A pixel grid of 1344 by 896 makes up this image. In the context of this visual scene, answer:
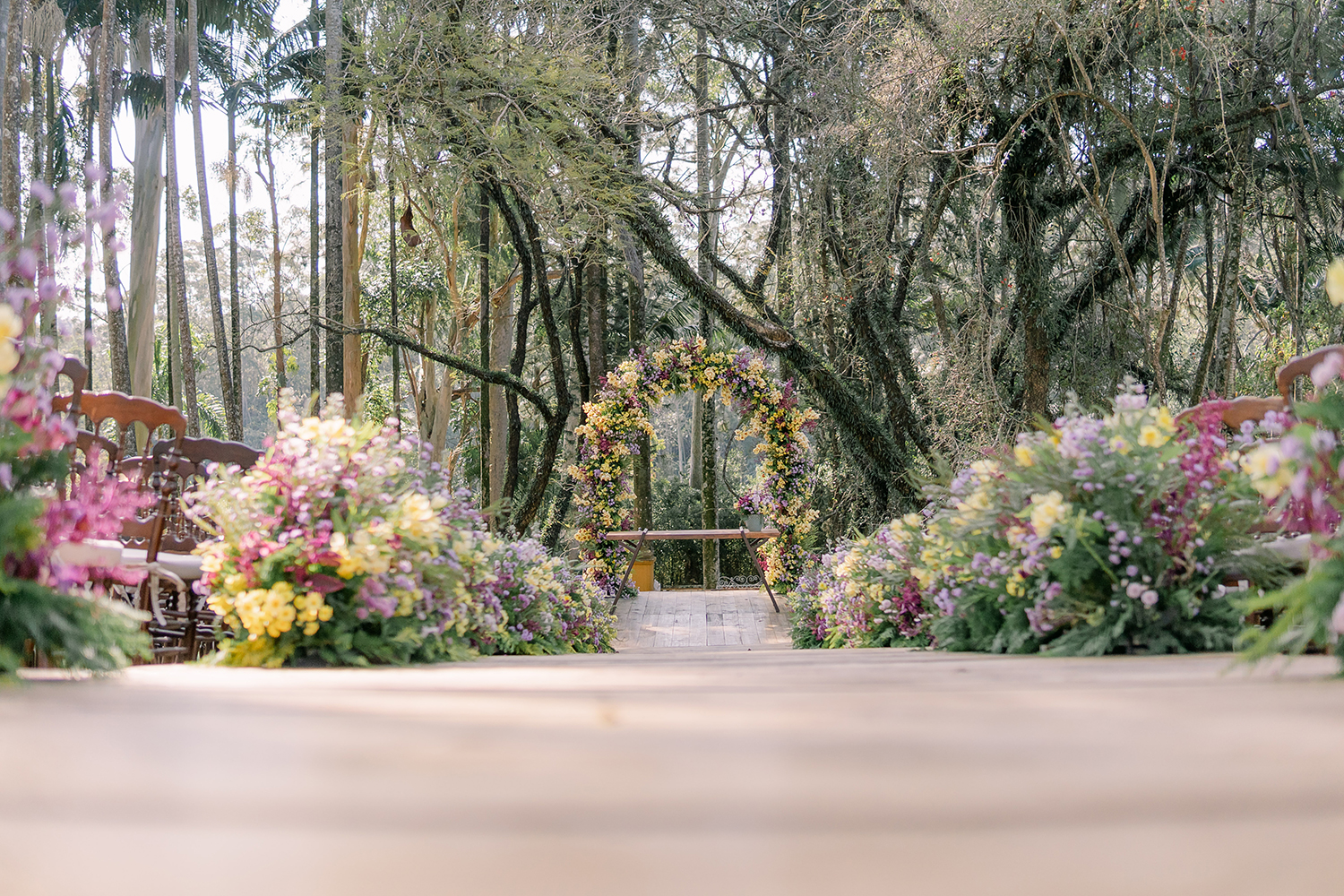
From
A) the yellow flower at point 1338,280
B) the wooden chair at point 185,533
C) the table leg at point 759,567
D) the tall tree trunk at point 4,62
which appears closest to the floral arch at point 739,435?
the table leg at point 759,567

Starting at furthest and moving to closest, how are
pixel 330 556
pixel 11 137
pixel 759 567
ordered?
1. pixel 759 567
2. pixel 11 137
3. pixel 330 556

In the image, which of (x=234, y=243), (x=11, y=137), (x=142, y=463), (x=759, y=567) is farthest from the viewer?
(x=234, y=243)

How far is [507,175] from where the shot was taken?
23.4 feet

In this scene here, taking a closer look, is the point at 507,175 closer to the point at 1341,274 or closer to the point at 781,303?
the point at 781,303

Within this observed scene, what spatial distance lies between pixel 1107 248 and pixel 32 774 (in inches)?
312

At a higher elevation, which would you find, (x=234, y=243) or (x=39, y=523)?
(x=234, y=243)

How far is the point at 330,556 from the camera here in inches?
92.8

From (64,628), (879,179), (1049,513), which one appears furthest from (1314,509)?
Answer: (879,179)

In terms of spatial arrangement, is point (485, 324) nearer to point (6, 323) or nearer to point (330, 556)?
point (330, 556)

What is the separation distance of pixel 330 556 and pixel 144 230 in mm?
13126

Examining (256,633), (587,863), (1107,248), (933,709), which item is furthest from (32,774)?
(1107,248)

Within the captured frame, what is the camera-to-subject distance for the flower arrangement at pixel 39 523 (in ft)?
4.81

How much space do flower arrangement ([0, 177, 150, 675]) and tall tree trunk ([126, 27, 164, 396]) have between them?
38.6 ft

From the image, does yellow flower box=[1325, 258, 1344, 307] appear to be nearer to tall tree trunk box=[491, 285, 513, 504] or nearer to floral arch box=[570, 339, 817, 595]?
floral arch box=[570, 339, 817, 595]
